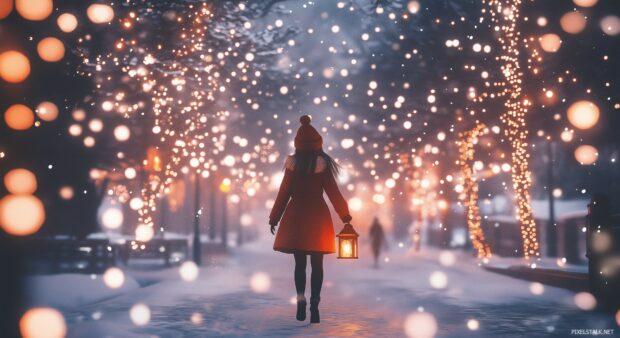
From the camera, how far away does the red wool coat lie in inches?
431

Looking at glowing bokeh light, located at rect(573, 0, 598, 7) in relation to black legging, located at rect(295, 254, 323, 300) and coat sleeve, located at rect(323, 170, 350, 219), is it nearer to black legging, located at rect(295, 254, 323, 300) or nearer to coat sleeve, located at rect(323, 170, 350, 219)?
coat sleeve, located at rect(323, 170, 350, 219)

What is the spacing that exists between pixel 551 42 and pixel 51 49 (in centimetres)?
1147

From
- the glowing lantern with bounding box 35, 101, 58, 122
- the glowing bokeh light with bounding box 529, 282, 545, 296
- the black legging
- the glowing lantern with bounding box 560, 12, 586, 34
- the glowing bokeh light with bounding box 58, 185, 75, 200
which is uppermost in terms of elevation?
the glowing lantern with bounding box 560, 12, 586, 34

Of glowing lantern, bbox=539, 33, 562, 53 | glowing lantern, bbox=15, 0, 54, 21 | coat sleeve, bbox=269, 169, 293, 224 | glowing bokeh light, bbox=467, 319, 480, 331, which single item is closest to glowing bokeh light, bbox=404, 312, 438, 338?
glowing bokeh light, bbox=467, 319, 480, 331

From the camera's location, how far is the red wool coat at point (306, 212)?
10953 mm

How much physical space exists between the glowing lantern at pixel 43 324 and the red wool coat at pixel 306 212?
285 centimetres

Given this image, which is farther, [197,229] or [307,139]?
[197,229]

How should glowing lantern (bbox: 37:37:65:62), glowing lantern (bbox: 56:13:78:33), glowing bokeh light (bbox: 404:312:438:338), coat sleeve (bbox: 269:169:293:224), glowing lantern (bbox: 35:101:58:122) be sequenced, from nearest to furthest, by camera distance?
glowing bokeh light (bbox: 404:312:438:338) → coat sleeve (bbox: 269:169:293:224) → glowing lantern (bbox: 37:37:65:62) → glowing lantern (bbox: 56:13:78:33) → glowing lantern (bbox: 35:101:58:122)

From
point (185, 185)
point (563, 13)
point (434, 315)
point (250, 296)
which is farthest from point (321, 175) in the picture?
point (185, 185)

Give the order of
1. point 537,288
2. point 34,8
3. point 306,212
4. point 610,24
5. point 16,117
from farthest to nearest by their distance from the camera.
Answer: point 537,288 → point 610,24 → point 306,212 → point 34,8 → point 16,117

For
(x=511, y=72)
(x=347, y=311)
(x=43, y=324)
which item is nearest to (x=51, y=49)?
(x=43, y=324)

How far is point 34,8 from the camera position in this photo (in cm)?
1065

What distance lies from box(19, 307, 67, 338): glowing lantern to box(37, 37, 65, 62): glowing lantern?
143 inches

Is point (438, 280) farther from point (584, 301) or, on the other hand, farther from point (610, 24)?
point (610, 24)
